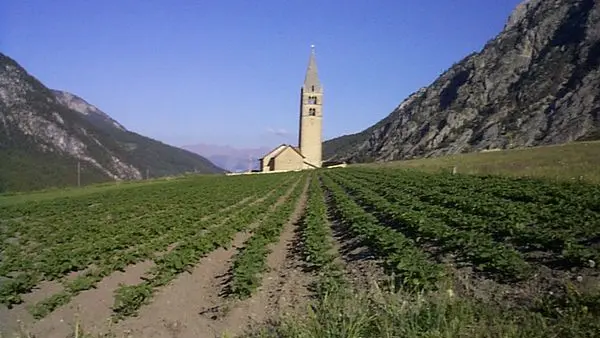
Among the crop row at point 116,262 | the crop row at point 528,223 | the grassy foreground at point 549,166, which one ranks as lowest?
the crop row at point 116,262

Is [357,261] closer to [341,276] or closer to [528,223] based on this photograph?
[341,276]

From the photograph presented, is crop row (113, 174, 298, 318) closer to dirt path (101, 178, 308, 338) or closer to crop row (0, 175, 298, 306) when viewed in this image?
dirt path (101, 178, 308, 338)

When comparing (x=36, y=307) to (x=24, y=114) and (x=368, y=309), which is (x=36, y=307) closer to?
(x=368, y=309)

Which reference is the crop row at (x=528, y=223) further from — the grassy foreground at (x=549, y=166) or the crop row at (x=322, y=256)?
the grassy foreground at (x=549, y=166)

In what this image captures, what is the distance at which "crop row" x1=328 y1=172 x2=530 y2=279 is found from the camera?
388 inches

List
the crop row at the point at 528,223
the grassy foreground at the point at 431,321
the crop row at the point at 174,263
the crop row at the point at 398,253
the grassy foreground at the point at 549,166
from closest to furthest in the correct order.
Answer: the grassy foreground at the point at 431,321
the crop row at the point at 398,253
the crop row at the point at 528,223
the crop row at the point at 174,263
the grassy foreground at the point at 549,166

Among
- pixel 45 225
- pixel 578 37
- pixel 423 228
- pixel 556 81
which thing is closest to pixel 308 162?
pixel 556 81

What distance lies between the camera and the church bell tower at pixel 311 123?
132375mm

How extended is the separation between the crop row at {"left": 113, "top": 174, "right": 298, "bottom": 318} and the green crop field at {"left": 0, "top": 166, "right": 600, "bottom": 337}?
6 cm

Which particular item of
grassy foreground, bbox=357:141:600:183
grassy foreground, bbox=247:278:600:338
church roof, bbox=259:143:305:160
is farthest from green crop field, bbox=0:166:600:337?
church roof, bbox=259:143:305:160

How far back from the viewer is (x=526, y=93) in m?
158

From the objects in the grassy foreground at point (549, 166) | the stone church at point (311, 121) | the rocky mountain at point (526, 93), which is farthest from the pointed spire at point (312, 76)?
the grassy foreground at point (549, 166)

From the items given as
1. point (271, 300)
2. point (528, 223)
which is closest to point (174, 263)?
point (271, 300)

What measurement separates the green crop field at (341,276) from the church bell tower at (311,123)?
109 meters
